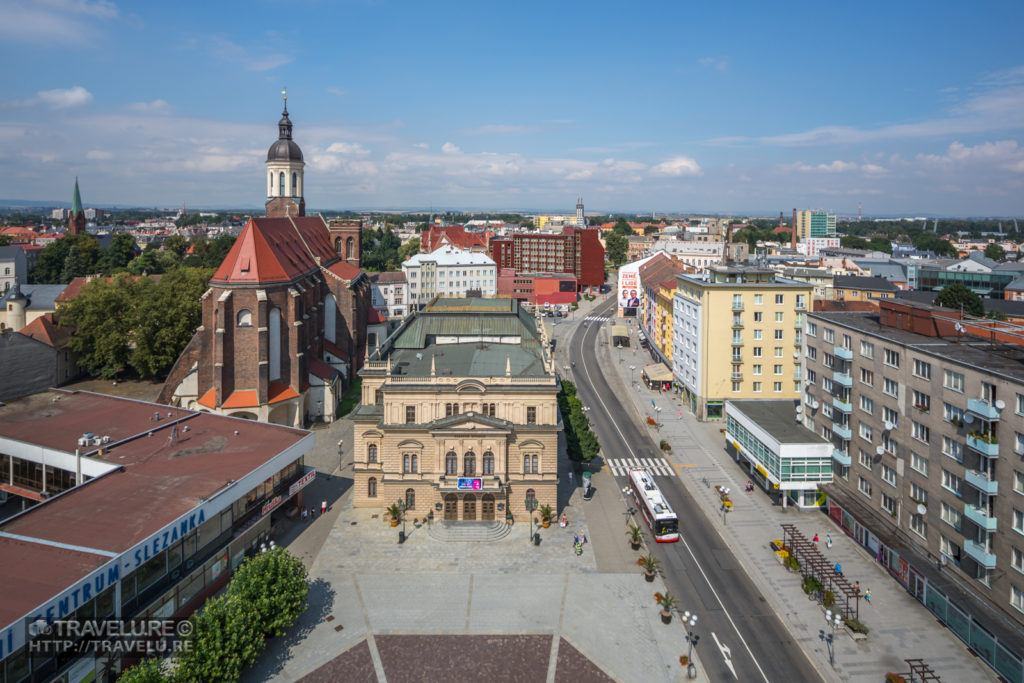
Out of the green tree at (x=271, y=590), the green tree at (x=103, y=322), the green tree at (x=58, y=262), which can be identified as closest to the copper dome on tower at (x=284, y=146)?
the green tree at (x=103, y=322)

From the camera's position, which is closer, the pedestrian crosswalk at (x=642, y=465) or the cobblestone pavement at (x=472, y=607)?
the cobblestone pavement at (x=472, y=607)

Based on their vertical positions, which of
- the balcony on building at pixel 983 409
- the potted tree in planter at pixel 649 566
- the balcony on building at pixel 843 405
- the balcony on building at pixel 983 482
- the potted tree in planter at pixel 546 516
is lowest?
the potted tree in planter at pixel 649 566

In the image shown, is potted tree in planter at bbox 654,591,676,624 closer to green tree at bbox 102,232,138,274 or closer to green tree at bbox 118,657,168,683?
green tree at bbox 118,657,168,683

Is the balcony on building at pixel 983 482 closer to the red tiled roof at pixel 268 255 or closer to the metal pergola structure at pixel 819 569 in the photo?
the metal pergola structure at pixel 819 569

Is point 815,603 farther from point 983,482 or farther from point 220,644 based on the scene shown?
point 220,644

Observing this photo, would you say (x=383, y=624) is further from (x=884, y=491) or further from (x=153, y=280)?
(x=153, y=280)
